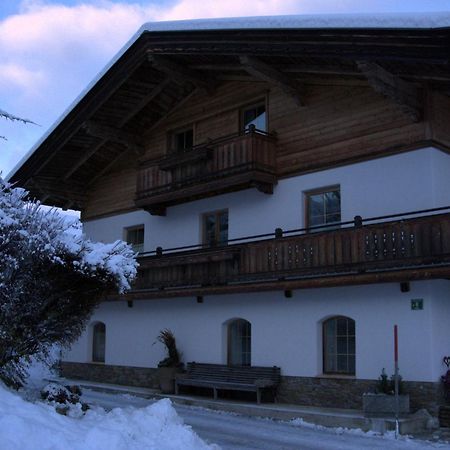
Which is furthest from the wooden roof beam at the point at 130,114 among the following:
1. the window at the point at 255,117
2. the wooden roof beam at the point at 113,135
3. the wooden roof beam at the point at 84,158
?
the window at the point at 255,117

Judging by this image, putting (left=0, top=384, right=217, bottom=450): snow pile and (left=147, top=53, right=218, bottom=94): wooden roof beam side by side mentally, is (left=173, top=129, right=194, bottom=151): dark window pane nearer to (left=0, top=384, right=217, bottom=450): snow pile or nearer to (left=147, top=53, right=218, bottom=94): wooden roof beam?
(left=147, top=53, right=218, bottom=94): wooden roof beam

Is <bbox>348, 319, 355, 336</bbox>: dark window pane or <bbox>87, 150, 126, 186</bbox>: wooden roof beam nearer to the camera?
<bbox>348, 319, 355, 336</bbox>: dark window pane

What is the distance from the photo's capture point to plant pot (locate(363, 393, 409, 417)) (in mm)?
12250

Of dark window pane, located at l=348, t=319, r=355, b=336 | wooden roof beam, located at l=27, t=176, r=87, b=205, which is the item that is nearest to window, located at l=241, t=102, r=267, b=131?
dark window pane, located at l=348, t=319, r=355, b=336

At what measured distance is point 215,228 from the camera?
19.2 meters

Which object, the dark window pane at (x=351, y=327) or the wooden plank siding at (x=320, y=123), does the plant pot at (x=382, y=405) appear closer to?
the dark window pane at (x=351, y=327)

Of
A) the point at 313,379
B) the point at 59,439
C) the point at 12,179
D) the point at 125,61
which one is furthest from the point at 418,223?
the point at 12,179

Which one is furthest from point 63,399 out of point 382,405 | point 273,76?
point 273,76

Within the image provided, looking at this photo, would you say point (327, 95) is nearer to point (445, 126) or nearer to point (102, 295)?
point (445, 126)

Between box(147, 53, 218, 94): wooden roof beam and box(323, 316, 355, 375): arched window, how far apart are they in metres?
8.17

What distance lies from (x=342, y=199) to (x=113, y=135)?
8.75 meters

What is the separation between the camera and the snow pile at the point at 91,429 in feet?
22.7

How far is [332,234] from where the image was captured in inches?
563

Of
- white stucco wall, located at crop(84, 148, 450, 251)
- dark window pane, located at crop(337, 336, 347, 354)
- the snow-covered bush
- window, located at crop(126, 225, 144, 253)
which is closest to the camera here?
the snow-covered bush
